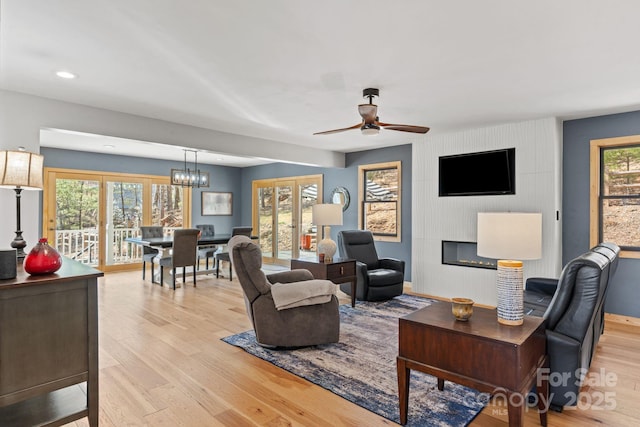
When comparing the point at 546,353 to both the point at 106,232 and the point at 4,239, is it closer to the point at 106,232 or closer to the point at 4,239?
the point at 4,239

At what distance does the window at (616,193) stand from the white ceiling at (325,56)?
0.49 metres

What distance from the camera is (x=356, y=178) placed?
6887 mm

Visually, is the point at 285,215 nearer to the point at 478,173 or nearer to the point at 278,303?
the point at 478,173

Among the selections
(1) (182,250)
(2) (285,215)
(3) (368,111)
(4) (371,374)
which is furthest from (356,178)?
(4) (371,374)

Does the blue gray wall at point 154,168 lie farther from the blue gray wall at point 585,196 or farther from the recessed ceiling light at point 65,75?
the blue gray wall at point 585,196

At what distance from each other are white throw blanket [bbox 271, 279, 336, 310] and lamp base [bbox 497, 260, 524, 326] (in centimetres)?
163

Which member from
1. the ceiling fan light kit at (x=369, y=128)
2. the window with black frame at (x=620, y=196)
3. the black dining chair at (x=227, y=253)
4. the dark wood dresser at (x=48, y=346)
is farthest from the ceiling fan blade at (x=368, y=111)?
the black dining chair at (x=227, y=253)

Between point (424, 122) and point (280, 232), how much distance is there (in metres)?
4.86

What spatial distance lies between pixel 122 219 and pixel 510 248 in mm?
7634

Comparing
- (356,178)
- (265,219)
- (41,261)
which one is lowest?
(41,261)

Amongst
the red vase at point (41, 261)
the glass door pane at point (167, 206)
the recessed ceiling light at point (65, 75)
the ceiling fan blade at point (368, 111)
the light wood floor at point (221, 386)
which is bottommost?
the light wood floor at point (221, 386)

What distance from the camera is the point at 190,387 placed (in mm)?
2621

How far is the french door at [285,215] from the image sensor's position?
26.0 ft

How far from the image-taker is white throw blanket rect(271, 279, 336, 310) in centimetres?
319
